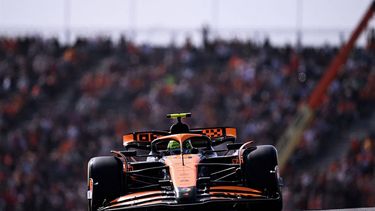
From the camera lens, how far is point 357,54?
34.5 meters

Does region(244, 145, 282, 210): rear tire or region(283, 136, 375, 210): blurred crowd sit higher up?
region(244, 145, 282, 210): rear tire

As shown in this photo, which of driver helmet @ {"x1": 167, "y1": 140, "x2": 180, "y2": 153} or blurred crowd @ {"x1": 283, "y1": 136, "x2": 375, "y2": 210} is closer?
driver helmet @ {"x1": 167, "y1": 140, "x2": 180, "y2": 153}

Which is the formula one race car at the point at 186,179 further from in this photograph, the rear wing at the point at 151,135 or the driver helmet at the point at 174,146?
the rear wing at the point at 151,135

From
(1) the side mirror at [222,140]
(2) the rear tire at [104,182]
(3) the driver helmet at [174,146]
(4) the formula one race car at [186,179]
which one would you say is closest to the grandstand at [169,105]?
(1) the side mirror at [222,140]

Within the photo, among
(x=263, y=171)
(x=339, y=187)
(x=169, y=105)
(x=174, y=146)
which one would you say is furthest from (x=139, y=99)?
(x=263, y=171)

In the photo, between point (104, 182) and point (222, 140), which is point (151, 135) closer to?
point (222, 140)

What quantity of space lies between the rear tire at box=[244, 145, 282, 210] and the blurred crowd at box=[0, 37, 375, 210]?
45.7 ft

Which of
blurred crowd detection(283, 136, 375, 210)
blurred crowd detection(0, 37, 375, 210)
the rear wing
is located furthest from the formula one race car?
blurred crowd detection(0, 37, 375, 210)

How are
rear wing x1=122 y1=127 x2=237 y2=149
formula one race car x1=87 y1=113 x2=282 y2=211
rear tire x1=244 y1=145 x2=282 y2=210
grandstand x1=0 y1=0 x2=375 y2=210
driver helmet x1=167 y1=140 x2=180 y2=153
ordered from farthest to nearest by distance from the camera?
grandstand x1=0 y1=0 x2=375 y2=210 < rear wing x1=122 y1=127 x2=237 y2=149 < driver helmet x1=167 y1=140 x2=180 y2=153 < rear tire x1=244 y1=145 x2=282 y2=210 < formula one race car x1=87 y1=113 x2=282 y2=211

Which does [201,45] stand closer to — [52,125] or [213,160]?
[52,125]

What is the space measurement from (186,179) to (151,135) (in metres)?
2.92

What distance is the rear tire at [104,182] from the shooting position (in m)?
13.6

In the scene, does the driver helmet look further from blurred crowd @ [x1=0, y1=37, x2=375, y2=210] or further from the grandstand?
blurred crowd @ [x1=0, y1=37, x2=375, y2=210]

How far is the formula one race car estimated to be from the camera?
511 inches
